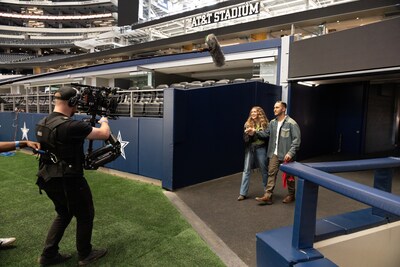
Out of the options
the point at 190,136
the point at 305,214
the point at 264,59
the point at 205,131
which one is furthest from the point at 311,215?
the point at 264,59

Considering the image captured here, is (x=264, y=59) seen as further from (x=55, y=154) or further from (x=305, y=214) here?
(x=305, y=214)

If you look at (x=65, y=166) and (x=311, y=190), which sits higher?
(x=311, y=190)

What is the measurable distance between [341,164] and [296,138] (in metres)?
2.60

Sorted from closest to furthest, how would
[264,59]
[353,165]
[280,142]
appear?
[353,165] → [280,142] → [264,59]

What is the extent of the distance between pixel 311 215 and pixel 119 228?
2.71m

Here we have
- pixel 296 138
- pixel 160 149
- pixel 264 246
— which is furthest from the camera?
pixel 160 149

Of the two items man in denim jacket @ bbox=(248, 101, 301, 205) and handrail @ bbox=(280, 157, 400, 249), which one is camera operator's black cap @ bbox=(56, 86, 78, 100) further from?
man in denim jacket @ bbox=(248, 101, 301, 205)

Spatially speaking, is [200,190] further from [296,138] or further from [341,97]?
[341,97]

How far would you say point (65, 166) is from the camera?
2314mm

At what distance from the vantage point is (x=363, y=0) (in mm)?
11750

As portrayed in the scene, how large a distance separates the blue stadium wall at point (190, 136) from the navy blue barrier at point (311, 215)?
3534 millimetres

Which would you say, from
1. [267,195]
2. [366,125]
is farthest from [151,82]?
[267,195]

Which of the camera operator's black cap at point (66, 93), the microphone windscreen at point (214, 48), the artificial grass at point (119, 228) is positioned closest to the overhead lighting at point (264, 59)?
the artificial grass at point (119, 228)

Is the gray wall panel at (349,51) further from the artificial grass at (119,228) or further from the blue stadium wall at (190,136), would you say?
the artificial grass at (119,228)
